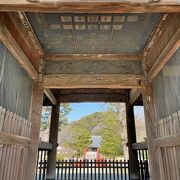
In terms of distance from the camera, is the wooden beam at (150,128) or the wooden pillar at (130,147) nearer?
the wooden beam at (150,128)

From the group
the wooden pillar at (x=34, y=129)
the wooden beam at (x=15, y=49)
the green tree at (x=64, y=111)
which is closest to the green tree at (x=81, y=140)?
the green tree at (x=64, y=111)

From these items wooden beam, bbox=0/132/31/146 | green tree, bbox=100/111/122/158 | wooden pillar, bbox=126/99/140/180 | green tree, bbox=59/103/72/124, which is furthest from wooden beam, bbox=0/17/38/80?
green tree, bbox=100/111/122/158

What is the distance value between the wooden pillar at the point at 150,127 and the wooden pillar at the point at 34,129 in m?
2.30

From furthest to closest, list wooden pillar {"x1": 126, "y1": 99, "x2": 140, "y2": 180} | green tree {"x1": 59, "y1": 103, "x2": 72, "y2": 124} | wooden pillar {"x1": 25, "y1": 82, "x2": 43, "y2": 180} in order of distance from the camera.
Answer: green tree {"x1": 59, "y1": 103, "x2": 72, "y2": 124}
wooden pillar {"x1": 126, "y1": 99, "x2": 140, "y2": 180}
wooden pillar {"x1": 25, "y1": 82, "x2": 43, "y2": 180}

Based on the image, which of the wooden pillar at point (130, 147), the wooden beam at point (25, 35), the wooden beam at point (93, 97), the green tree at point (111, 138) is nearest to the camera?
the wooden beam at point (25, 35)

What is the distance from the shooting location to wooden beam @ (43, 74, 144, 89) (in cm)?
416

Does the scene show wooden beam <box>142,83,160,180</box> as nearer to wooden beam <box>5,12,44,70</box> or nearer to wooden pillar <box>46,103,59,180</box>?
wooden beam <box>5,12,44,70</box>

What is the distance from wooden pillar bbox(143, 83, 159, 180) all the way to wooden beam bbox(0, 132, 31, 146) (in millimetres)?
2449

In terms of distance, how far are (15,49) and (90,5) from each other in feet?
4.71

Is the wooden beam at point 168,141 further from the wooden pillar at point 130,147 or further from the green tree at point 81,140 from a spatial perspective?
the green tree at point 81,140

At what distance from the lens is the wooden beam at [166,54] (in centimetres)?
256

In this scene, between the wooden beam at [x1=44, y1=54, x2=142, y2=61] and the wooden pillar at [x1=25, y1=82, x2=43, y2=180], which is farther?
the wooden beam at [x1=44, y1=54, x2=142, y2=61]

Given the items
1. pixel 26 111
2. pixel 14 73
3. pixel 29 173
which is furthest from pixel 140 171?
pixel 14 73

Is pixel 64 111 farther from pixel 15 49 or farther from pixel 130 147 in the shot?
pixel 15 49
